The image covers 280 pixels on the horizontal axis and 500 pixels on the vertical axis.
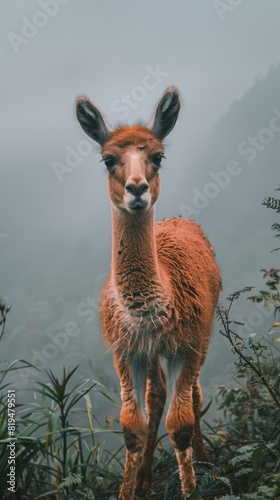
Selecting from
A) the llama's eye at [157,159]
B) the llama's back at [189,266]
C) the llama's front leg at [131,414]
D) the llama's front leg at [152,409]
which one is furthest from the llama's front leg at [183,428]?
the llama's eye at [157,159]

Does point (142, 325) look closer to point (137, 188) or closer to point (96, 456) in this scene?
point (137, 188)

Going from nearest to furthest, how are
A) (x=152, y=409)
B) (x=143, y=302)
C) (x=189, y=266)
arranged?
(x=143, y=302) < (x=189, y=266) < (x=152, y=409)

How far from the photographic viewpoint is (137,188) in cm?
263

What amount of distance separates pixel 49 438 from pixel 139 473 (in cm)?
78

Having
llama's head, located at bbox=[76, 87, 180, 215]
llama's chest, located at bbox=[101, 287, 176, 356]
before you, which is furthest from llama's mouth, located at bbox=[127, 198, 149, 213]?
llama's chest, located at bbox=[101, 287, 176, 356]

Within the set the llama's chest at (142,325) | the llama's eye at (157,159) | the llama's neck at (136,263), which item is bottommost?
the llama's chest at (142,325)

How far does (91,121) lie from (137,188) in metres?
0.80

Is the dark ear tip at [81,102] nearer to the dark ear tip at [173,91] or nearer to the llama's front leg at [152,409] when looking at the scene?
the dark ear tip at [173,91]

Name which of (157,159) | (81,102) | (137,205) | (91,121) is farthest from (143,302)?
(81,102)

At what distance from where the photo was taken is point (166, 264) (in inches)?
136

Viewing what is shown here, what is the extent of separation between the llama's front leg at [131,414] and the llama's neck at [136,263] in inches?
19.6

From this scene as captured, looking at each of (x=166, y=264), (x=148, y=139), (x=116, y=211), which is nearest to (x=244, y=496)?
(x=166, y=264)

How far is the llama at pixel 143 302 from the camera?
2.93m

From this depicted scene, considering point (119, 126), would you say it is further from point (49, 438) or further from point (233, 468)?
point (233, 468)
